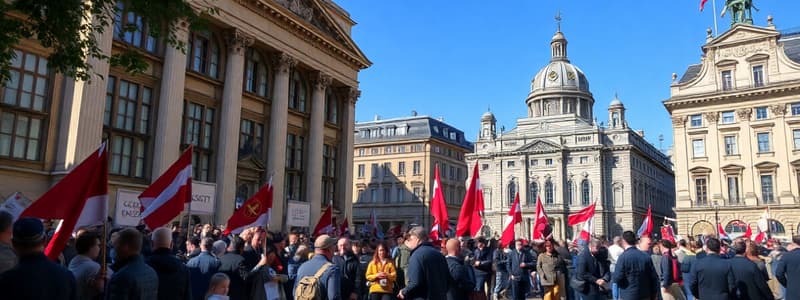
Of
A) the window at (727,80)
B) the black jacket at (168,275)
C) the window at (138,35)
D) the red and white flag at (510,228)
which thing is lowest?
the black jacket at (168,275)

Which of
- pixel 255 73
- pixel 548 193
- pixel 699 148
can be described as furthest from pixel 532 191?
pixel 255 73

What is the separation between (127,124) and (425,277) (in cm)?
1907

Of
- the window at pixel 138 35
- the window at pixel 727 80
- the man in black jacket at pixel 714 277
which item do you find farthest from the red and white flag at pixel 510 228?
the window at pixel 727 80

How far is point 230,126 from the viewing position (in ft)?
88.4

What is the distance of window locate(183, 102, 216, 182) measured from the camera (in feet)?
85.7

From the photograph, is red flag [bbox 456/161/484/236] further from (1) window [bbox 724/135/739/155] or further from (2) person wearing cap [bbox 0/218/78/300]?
(1) window [bbox 724/135/739/155]

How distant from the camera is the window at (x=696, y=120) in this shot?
57.6m

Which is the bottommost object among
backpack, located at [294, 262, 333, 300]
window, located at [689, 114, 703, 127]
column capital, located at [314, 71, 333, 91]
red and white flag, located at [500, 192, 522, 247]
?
backpack, located at [294, 262, 333, 300]

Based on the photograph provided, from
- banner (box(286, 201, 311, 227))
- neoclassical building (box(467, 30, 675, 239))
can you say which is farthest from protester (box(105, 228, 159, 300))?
neoclassical building (box(467, 30, 675, 239))

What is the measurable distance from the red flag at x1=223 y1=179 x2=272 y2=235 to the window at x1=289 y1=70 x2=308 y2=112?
67.1ft

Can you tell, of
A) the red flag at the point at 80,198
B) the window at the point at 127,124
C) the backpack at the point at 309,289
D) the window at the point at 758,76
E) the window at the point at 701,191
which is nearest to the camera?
the red flag at the point at 80,198

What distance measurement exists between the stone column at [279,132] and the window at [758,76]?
1827 inches

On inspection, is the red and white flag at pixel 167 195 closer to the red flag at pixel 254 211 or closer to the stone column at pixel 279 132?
the red flag at pixel 254 211

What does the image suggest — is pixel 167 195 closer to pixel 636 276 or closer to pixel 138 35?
pixel 636 276
